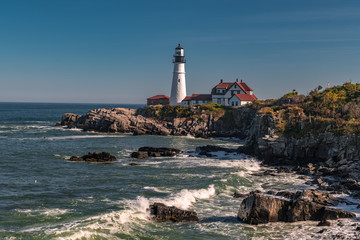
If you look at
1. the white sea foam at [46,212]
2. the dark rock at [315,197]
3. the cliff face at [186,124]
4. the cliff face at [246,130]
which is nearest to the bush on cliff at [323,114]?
the cliff face at [246,130]

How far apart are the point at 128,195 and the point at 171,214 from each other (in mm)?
5966

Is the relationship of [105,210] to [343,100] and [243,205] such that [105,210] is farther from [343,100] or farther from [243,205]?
[343,100]

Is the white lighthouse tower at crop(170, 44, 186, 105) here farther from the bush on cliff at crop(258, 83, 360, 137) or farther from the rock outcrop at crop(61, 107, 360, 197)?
the bush on cliff at crop(258, 83, 360, 137)

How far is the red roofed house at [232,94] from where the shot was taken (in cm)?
8644

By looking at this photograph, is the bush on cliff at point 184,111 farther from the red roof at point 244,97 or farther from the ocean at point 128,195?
the ocean at point 128,195

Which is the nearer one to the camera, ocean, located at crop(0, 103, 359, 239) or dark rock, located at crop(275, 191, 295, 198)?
ocean, located at crop(0, 103, 359, 239)

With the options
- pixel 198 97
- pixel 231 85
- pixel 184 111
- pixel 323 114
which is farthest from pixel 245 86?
pixel 323 114

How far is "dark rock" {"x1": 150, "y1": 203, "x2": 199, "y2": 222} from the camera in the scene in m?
20.9

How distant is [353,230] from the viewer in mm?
Result: 18688

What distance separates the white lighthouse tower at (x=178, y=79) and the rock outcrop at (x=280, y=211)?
76005mm

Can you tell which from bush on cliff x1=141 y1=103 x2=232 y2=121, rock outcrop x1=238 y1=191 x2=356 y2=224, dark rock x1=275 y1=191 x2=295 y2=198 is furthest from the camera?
bush on cliff x1=141 y1=103 x2=232 y2=121

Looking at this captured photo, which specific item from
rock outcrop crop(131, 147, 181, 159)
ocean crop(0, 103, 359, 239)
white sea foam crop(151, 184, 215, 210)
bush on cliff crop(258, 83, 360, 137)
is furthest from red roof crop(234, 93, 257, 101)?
white sea foam crop(151, 184, 215, 210)

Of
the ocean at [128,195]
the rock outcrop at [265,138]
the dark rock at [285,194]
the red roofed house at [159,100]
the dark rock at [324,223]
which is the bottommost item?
the ocean at [128,195]

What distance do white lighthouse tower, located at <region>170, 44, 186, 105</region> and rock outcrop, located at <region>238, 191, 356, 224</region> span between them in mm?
76005
